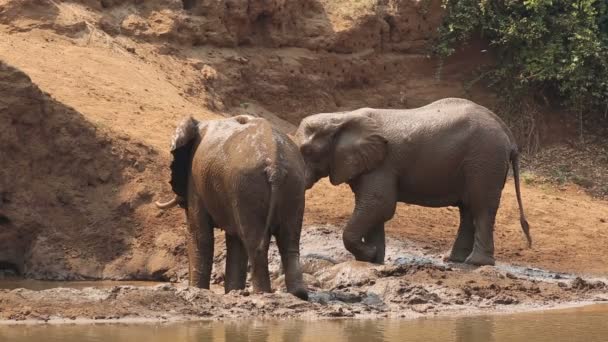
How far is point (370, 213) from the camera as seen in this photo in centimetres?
1455

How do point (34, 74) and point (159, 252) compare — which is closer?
point (159, 252)

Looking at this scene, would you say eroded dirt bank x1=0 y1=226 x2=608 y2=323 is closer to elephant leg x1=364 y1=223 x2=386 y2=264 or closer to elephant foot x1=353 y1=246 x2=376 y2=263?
elephant foot x1=353 y1=246 x2=376 y2=263

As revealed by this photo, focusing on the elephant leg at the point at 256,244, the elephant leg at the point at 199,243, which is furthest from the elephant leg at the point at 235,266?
the elephant leg at the point at 256,244

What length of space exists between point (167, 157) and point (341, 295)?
482 cm

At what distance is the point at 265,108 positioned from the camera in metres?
22.2

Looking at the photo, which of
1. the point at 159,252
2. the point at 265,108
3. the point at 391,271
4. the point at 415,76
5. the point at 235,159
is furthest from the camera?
the point at 415,76

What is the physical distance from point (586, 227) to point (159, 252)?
20.1 ft

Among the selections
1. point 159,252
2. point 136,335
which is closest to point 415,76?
point 159,252

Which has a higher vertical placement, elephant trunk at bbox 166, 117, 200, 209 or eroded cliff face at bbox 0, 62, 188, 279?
elephant trunk at bbox 166, 117, 200, 209

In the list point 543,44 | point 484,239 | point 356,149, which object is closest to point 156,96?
point 356,149

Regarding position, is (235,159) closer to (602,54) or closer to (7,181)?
(7,181)

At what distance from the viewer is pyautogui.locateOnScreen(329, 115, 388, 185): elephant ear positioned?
48.2 feet

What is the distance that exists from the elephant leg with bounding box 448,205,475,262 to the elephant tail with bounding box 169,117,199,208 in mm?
3761

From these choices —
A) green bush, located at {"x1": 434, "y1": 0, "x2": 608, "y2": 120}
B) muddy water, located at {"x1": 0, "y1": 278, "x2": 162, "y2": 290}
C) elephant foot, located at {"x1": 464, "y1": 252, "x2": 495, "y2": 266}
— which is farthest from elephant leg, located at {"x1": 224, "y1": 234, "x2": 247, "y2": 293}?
green bush, located at {"x1": 434, "y1": 0, "x2": 608, "y2": 120}
